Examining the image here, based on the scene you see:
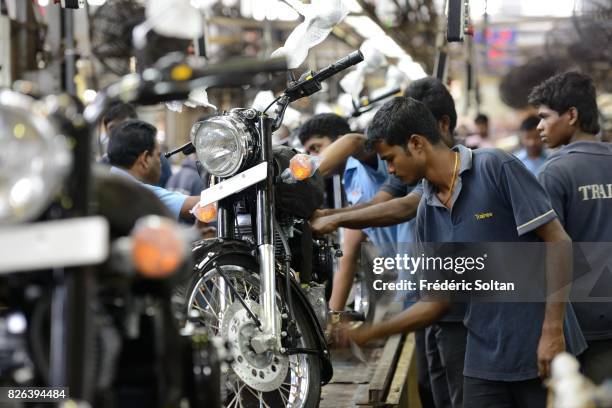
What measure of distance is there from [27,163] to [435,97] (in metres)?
3.71

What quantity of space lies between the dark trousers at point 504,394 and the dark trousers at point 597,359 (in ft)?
1.24

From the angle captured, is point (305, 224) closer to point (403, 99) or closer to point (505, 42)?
point (403, 99)

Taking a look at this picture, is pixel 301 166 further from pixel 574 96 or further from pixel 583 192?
pixel 574 96

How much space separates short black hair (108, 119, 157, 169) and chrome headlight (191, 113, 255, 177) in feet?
4.31

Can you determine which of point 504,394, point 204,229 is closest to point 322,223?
point 204,229

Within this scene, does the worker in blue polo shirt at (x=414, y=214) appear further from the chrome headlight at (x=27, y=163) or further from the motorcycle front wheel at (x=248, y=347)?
the chrome headlight at (x=27, y=163)

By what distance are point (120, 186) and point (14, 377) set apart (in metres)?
0.52

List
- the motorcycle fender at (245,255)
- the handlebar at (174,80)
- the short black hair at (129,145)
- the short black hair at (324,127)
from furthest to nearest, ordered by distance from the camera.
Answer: the short black hair at (324,127) → the short black hair at (129,145) → the motorcycle fender at (245,255) → the handlebar at (174,80)

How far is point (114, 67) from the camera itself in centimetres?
983

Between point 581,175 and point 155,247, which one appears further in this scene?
point 581,175

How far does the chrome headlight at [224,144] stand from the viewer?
407cm

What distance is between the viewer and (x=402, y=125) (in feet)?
13.2

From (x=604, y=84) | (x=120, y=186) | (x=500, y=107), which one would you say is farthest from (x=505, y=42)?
(x=120, y=186)

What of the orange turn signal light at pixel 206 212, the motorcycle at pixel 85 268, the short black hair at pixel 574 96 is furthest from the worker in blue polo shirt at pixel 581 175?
the motorcycle at pixel 85 268
